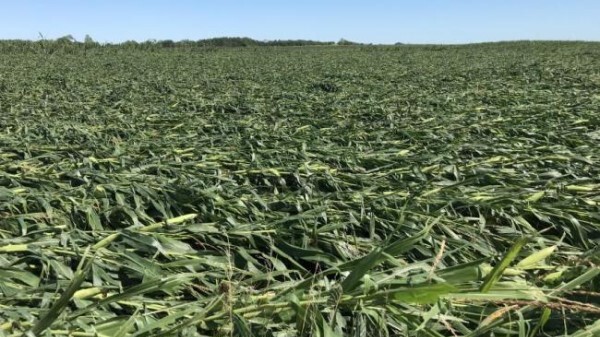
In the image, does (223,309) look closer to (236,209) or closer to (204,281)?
(204,281)

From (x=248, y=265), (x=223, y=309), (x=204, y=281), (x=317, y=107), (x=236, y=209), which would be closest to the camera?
(x=223, y=309)

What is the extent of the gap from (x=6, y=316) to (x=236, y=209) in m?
1.58

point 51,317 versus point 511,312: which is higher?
point 51,317

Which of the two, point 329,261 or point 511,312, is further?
point 329,261

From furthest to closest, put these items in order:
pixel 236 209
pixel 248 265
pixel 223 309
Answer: pixel 236 209 < pixel 248 265 < pixel 223 309

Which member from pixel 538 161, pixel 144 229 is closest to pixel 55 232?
pixel 144 229

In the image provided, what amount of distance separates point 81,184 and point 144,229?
1253 millimetres

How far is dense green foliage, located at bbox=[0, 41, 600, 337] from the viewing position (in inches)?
76.9

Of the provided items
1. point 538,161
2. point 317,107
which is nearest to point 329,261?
point 538,161

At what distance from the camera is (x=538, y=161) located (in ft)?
15.3

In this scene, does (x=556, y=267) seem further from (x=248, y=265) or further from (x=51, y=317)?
(x=51, y=317)

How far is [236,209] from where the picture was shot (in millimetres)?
3334

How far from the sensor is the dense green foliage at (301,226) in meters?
1.95

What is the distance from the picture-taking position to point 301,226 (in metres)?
3.03
